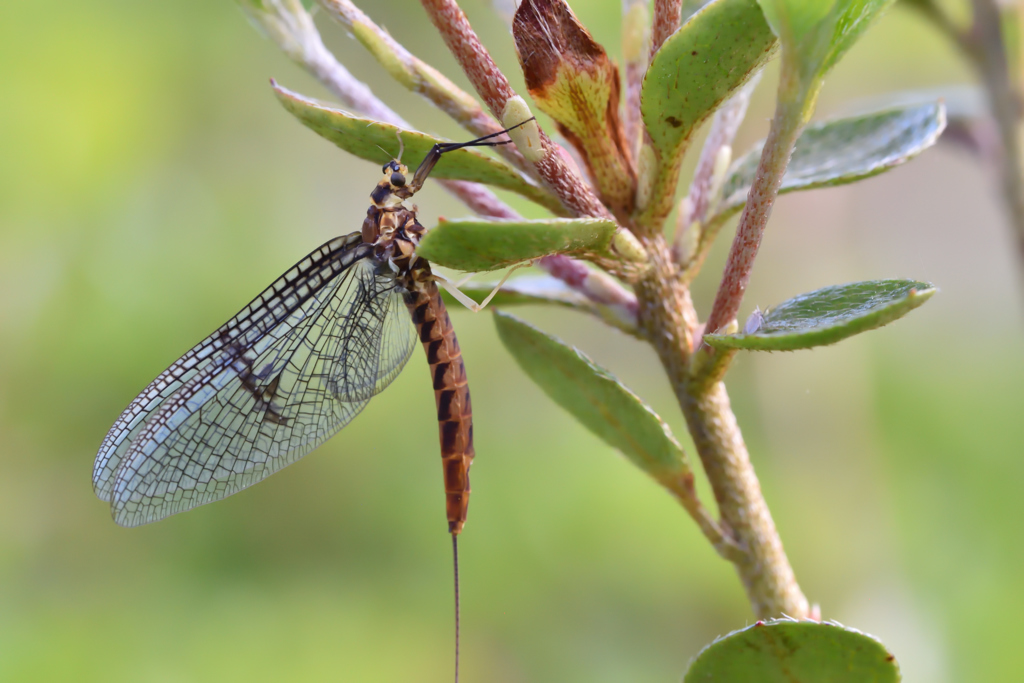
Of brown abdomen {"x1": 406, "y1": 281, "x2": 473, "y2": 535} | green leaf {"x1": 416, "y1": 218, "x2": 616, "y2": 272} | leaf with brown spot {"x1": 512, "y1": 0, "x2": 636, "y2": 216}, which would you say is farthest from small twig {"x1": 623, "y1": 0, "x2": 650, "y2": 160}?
brown abdomen {"x1": 406, "y1": 281, "x2": 473, "y2": 535}

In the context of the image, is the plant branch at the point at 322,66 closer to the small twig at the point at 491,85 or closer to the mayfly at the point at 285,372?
the small twig at the point at 491,85

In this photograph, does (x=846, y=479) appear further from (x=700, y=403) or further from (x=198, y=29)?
(x=198, y=29)

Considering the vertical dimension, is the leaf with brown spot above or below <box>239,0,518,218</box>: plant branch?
below

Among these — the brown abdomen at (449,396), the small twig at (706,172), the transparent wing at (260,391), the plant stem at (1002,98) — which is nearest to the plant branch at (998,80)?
the plant stem at (1002,98)

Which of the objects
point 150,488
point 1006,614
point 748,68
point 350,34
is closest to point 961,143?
point 748,68

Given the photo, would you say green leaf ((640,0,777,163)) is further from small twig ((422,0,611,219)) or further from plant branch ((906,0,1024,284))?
plant branch ((906,0,1024,284))

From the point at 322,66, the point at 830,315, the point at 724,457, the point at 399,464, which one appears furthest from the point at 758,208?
the point at 399,464

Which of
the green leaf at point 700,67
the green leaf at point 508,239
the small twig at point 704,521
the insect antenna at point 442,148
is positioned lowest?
the small twig at point 704,521
